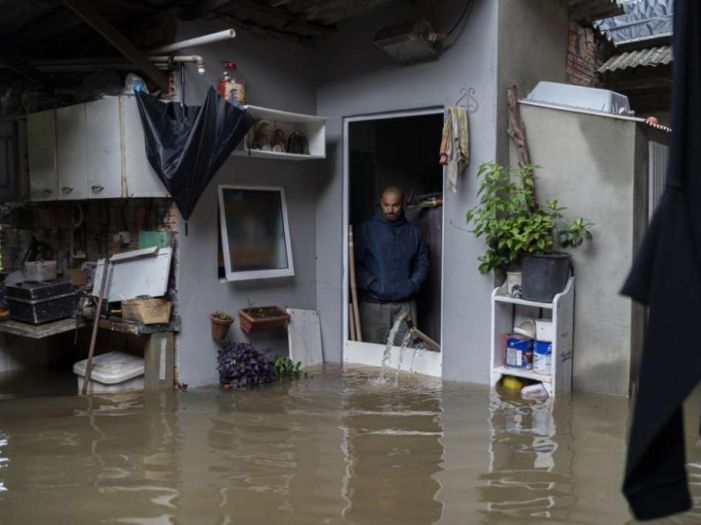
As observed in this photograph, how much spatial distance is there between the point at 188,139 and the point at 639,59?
5.64 metres

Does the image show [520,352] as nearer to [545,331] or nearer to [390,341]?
[545,331]

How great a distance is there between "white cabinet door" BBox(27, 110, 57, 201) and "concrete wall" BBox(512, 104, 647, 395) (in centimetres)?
446

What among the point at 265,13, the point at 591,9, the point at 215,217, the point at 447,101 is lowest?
the point at 215,217

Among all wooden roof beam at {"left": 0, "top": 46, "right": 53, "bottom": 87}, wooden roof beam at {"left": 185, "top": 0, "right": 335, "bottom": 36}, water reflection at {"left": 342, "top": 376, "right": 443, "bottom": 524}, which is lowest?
water reflection at {"left": 342, "top": 376, "right": 443, "bottom": 524}

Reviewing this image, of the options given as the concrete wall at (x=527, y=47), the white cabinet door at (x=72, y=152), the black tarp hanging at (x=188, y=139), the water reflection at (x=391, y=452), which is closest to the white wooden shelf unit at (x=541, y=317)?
the water reflection at (x=391, y=452)

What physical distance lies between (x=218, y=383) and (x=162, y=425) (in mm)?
1360

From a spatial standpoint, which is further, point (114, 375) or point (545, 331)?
point (114, 375)

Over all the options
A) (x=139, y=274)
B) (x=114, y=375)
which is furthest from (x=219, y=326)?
(x=114, y=375)

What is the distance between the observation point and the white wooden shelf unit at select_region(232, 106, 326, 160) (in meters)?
6.04

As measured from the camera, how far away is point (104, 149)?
5.70 meters

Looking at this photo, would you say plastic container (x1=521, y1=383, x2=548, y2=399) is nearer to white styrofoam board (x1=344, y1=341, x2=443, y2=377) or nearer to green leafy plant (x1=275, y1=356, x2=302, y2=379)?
white styrofoam board (x1=344, y1=341, x2=443, y2=377)

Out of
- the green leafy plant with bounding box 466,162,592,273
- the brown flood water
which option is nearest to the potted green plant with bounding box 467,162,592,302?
the green leafy plant with bounding box 466,162,592,273

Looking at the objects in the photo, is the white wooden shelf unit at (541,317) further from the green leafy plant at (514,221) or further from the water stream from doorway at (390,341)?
the water stream from doorway at (390,341)

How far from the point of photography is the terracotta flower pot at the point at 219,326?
6.09 metres
